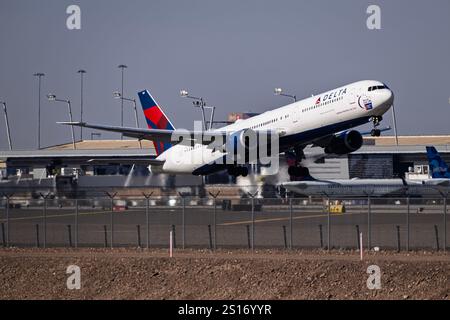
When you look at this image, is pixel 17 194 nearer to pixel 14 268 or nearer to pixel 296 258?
pixel 14 268

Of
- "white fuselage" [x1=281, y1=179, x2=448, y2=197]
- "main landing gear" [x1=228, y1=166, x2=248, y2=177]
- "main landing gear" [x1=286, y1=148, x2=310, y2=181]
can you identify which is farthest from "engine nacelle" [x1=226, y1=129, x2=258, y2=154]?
"white fuselage" [x1=281, y1=179, x2=448, y2=197]

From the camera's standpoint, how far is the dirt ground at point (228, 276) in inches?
1201

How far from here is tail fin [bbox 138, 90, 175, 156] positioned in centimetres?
6888

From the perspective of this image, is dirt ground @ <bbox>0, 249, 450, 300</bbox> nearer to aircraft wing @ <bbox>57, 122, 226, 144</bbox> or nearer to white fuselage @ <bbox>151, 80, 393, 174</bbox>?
white fuselage @ <bbox>151, 80, 393, 174</bbox>

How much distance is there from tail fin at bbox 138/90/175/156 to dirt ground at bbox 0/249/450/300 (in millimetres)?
33043

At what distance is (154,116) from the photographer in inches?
2768

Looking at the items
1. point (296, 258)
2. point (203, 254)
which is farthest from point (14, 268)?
point (296, 258)

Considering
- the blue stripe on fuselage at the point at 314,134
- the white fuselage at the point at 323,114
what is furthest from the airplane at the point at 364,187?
the white fuselage at the point at 323,114

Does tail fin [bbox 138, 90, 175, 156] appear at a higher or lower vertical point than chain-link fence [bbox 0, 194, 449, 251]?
higher

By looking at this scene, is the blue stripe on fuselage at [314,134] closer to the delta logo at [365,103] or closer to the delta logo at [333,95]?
the delta logo at [365,103]

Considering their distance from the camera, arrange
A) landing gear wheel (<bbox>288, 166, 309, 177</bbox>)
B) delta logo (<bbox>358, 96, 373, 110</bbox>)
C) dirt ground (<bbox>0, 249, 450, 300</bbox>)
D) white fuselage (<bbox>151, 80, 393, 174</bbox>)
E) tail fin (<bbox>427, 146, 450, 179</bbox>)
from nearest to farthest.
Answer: dirt ground (<bbox>0, 249, 450, 300</bbox>) → delta logo (<bbox>358, 96, 373, 110</bbox>) → white fuselage (<bbox>151, 80, 393, 174</bbox>) → landing gear wheel (<bbox>288, 166, 309, 177</bbox>) → tail fin (<bbox>427, 146, 450, 179</bbox>)

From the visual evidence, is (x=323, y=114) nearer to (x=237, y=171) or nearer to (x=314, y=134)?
(x=314, y=134)
